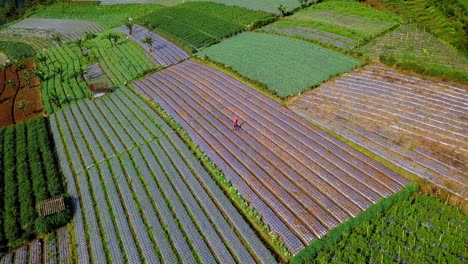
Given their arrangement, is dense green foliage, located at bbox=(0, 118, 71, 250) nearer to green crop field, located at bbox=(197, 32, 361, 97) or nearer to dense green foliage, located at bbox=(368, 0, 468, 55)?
green crop field, located at bbox=(197, 32, 361, 97)

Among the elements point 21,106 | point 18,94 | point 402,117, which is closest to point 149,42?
point 18,94

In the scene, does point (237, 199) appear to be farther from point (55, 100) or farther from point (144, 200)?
point (55, 100)

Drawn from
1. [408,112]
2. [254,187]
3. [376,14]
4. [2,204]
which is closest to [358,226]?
[254,187]

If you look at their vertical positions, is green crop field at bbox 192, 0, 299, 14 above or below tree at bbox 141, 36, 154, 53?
above

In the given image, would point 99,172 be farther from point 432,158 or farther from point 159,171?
point 432,158

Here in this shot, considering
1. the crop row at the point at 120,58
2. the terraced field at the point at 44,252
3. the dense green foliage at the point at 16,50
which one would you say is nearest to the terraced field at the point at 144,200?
the terraced field at the point at 44,252

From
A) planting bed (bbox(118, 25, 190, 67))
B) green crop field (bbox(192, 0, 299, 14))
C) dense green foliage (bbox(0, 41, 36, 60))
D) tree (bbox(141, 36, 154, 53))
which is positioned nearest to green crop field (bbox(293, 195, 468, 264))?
planting bed (bbox(118, 25, 190, 67))
